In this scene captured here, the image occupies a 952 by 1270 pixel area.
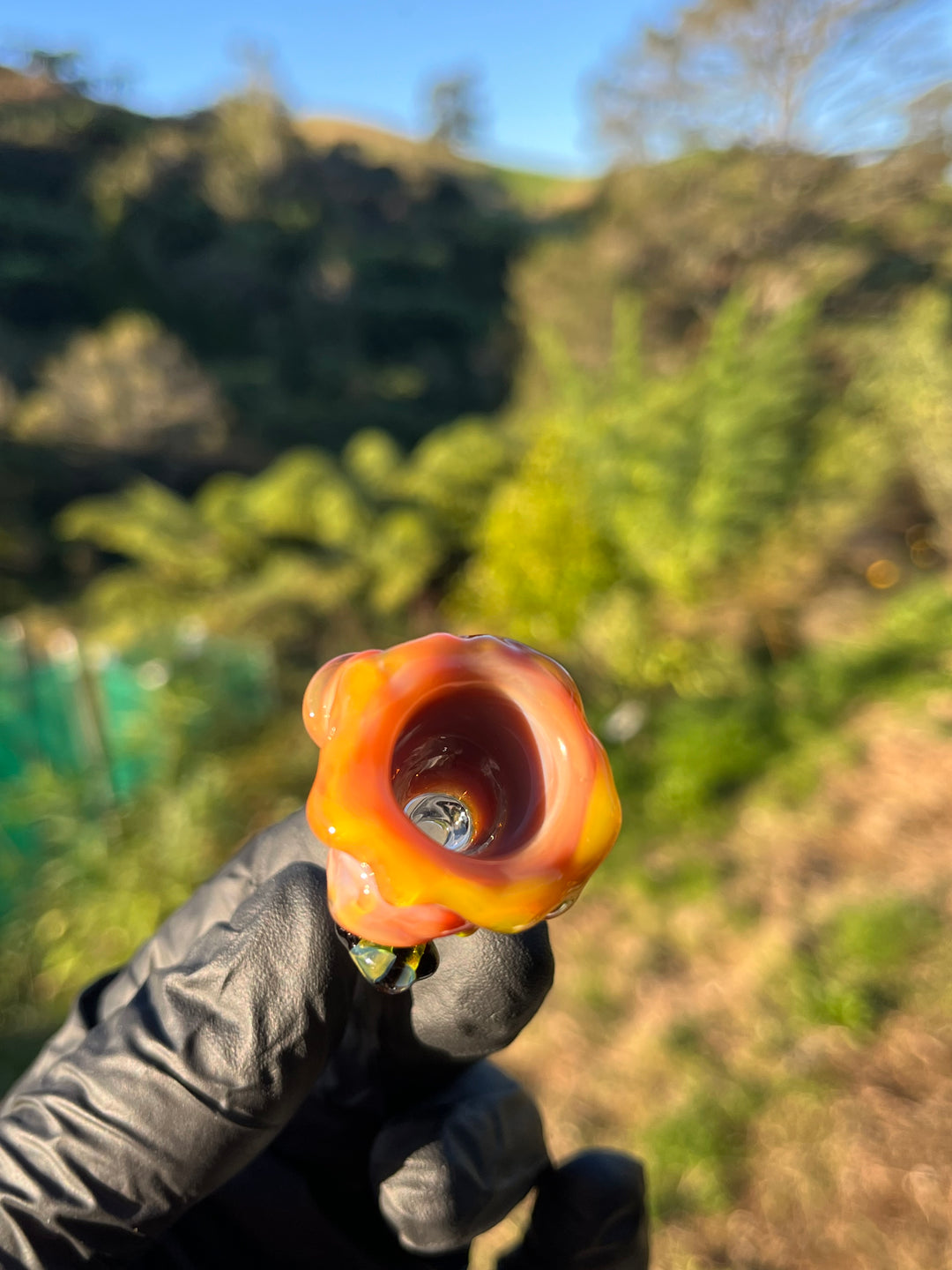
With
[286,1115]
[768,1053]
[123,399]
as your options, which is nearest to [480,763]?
[286,1115]

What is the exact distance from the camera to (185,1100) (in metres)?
0.86

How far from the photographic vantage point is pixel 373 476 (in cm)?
674

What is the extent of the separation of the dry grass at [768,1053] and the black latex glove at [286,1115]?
0.90 meters

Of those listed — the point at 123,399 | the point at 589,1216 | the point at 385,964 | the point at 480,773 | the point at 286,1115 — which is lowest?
the point at 589,1216

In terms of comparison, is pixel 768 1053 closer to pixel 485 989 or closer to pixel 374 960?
pixel 485 989

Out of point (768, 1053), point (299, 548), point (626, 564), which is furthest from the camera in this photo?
point (299, 548)

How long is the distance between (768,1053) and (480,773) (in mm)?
2144

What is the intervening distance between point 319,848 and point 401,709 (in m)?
0.57

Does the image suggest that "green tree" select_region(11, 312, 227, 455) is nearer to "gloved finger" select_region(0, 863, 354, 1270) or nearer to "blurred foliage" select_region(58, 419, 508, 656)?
"blurred foliage" select_region(58, 419, 508, 656)

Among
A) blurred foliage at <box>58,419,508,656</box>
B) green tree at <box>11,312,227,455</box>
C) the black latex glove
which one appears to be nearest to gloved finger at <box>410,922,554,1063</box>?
the black latex glove

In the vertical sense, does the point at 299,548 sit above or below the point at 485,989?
below

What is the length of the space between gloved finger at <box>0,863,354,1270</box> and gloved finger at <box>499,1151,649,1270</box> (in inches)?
24.5

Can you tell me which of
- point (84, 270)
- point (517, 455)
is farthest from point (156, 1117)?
point (84, 270)

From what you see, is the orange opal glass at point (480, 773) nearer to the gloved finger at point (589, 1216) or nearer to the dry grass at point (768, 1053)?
the gloved finger at point (589, 1216)
